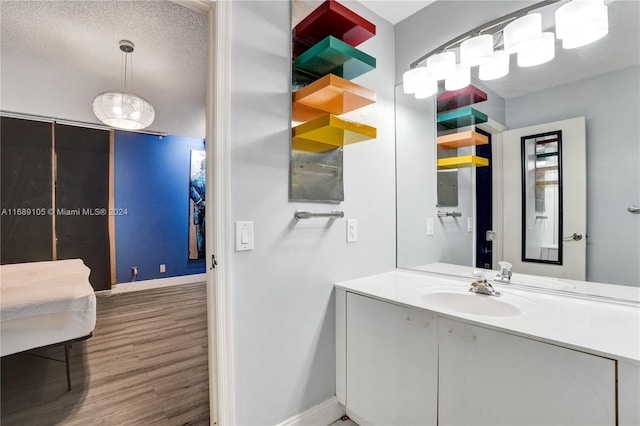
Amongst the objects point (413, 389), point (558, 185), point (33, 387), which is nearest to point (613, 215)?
point (558, 185)

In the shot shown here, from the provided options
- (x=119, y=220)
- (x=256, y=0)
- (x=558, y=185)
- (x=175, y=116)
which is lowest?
(x=119, y=220)

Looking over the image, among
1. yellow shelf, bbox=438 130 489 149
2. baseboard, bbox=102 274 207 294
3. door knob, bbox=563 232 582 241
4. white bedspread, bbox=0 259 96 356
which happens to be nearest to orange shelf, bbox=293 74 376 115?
yellow shelf, bbox=438 130 489 149

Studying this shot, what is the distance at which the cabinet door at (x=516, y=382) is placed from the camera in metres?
0.72

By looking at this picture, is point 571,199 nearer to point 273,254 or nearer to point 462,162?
point 462,162

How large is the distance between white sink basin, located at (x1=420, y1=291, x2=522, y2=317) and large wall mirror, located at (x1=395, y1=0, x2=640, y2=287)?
27 centimetres

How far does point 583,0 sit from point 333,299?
167cm

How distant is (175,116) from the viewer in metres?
3.61

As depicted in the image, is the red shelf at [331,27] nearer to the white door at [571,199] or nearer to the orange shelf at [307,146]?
the orange shelf at [307,146]

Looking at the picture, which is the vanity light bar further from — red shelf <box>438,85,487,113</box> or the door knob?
the door knob

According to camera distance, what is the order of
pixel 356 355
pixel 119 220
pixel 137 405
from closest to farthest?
1. pixel 356 355
2. pixel 137 405
3. pixel 119 220

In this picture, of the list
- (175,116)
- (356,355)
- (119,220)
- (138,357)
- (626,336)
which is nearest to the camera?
(626,336)

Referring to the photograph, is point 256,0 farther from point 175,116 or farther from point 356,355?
point 175,116

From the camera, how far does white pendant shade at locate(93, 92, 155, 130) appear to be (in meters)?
2.54

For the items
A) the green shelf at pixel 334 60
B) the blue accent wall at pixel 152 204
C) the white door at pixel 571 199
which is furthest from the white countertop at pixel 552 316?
the blue accent wall at pixel 152 204
